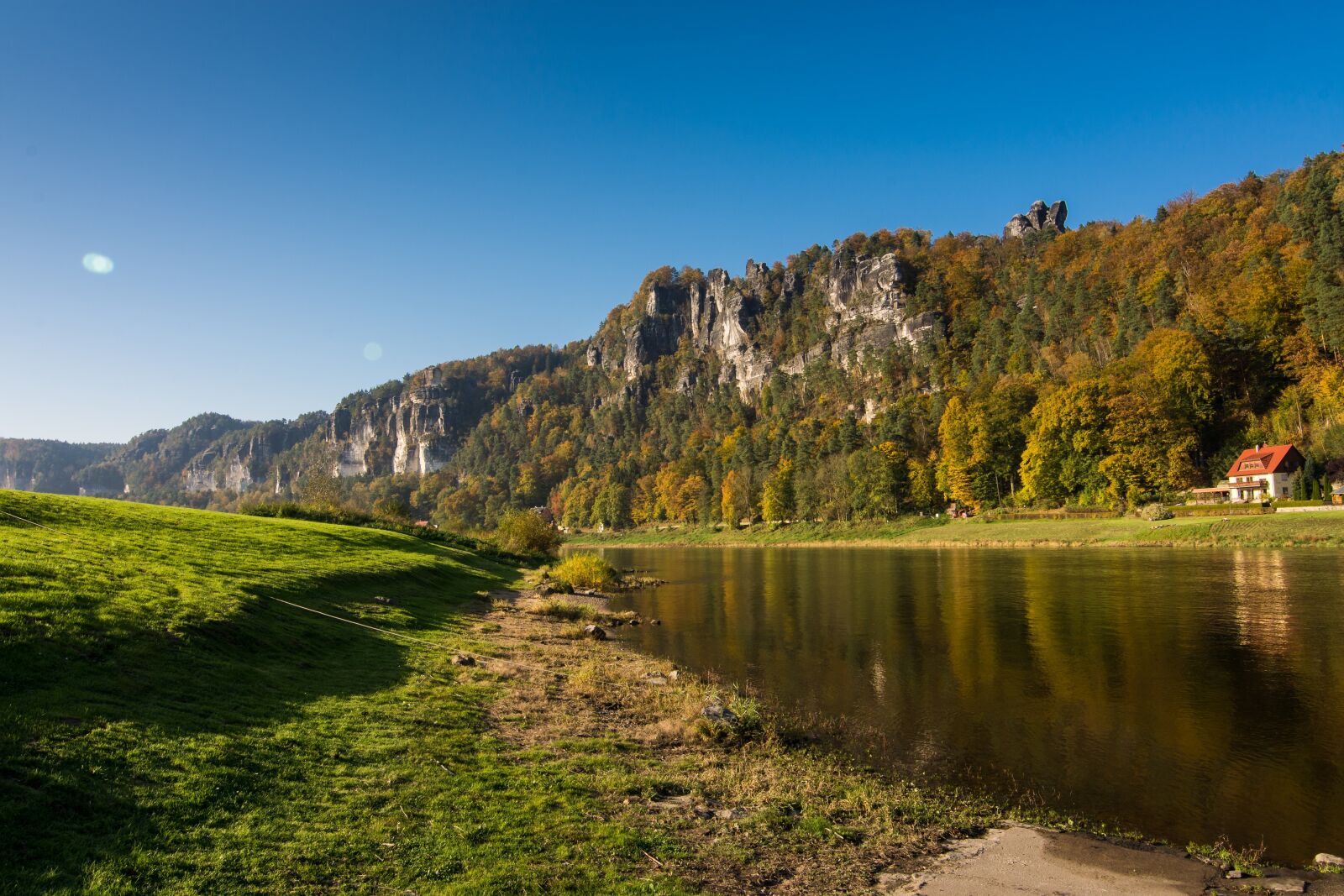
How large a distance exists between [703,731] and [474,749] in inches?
202

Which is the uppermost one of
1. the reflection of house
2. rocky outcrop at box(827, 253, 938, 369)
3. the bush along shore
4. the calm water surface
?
rocky outcrop at box(827, 253, 938, 369)

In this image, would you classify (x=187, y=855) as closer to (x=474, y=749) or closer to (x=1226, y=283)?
(x=474, y=749)

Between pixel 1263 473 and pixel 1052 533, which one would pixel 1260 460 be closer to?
pixel 1263 473

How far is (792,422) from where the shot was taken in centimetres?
16738

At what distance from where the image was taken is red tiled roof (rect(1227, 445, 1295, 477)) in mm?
68562

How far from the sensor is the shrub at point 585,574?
52750 mm

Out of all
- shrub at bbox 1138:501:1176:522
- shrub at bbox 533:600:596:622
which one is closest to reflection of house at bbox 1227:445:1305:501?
shrub at bbox 1138:501:1176:522

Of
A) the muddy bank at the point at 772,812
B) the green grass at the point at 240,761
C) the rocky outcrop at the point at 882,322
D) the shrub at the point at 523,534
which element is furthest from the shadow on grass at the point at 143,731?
the rocky outcrop at the point at 882,322

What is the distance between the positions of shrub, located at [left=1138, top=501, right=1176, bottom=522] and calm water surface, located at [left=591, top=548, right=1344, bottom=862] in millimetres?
23720

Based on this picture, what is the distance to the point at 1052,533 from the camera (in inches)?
2844

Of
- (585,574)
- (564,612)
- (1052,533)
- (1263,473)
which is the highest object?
(1263,473)

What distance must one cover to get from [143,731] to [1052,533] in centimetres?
7961

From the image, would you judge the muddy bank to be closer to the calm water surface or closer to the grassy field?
the grassy field

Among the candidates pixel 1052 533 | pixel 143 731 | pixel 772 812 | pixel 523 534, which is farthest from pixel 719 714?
pixel 1052 533
